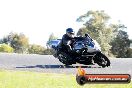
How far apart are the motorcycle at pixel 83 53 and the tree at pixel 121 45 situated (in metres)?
1.19

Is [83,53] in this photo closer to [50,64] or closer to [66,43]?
[66,43]

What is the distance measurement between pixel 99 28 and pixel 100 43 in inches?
19.4

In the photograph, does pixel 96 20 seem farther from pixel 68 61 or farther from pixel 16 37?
pixel 16 37

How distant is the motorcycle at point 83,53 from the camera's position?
26.1ft

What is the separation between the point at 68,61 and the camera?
816 cm

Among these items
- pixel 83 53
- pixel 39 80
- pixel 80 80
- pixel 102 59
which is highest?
pixel 83 53

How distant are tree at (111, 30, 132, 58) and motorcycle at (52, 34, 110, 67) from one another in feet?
3.90

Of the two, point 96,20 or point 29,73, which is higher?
point 96,20

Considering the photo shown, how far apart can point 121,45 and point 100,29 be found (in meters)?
1.56

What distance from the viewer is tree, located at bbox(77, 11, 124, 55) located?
28.9 feet

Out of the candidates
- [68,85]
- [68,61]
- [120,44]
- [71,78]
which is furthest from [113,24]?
[71,78]

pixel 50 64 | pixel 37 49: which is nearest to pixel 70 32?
pixel 37 49

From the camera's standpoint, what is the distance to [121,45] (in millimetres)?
10211

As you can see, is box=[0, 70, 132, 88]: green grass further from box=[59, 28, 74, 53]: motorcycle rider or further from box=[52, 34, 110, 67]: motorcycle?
box=[59, 28, 74, 53]: motorcycle rider
